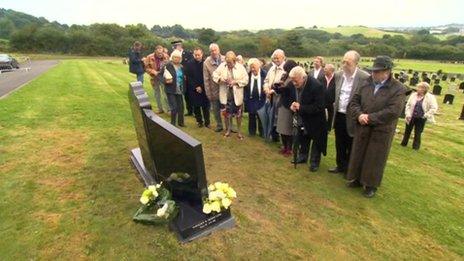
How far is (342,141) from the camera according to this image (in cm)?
665

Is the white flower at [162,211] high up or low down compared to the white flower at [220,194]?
down

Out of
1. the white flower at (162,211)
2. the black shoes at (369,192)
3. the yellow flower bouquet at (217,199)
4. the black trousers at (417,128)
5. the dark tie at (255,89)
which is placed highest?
the dark tie at (255,89)

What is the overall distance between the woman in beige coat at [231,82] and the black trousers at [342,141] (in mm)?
A: 2570

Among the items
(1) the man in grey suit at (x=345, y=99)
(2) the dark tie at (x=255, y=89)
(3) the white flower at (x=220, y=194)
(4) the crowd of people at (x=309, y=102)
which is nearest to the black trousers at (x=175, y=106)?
(4) the crowd of people at (x=309, y=102)

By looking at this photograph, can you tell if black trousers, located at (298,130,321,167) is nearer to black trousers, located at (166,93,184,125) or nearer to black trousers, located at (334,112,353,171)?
black trousers, located at (334,112,353,171)

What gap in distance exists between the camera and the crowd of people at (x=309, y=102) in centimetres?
563

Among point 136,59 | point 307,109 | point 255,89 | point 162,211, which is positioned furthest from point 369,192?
point 136,59

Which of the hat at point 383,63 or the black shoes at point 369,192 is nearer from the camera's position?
the hat at point 383,63

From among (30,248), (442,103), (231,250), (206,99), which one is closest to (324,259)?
(231,250)

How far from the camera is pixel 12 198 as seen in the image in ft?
17.5

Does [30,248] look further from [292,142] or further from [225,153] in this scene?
[292,142]

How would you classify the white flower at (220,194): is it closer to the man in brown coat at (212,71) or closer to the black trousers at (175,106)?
the man in brown coat at (212,71)

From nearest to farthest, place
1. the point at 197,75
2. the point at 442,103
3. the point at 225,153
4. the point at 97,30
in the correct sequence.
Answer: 1. the point at 225,153
2. the point at 197,75
3. the point at 442,103
4. the point at 97,30

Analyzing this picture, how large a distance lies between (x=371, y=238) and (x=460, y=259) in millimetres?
1044
